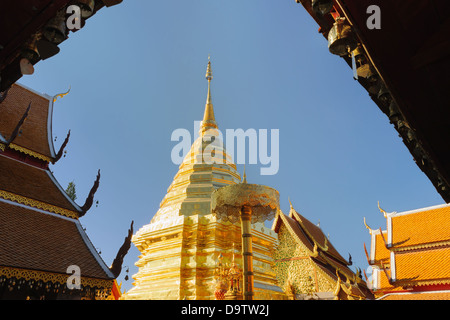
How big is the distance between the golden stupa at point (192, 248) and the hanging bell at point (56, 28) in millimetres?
7317

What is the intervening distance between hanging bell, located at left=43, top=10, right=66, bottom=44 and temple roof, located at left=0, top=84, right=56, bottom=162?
21.4ft

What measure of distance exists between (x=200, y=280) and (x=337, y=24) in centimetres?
895

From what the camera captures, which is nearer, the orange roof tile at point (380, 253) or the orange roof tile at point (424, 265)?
the orange roof tile at point (424, 265)

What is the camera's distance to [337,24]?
1967mm

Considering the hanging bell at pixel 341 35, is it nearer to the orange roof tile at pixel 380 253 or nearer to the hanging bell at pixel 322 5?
the hanging bell at pixel 322 5

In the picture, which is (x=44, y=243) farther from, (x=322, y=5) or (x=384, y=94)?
(x=322, y=5)

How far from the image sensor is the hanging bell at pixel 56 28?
219cm

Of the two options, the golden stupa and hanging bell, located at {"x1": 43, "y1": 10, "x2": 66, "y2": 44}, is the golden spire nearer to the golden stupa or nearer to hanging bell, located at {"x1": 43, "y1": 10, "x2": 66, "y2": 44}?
the golden stupa

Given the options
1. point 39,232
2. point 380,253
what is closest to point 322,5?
point 39,232

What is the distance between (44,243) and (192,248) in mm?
4647

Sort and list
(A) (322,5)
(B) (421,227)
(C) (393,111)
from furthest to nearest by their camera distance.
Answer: (B) (421,227), (C) (393,111), (A) (322,5)

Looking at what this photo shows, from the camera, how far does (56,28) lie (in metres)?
2.19

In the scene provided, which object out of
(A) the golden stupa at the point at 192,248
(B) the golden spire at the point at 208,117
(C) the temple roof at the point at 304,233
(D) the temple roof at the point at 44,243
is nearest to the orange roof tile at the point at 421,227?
(C) the temple roof at the point at 304,233
